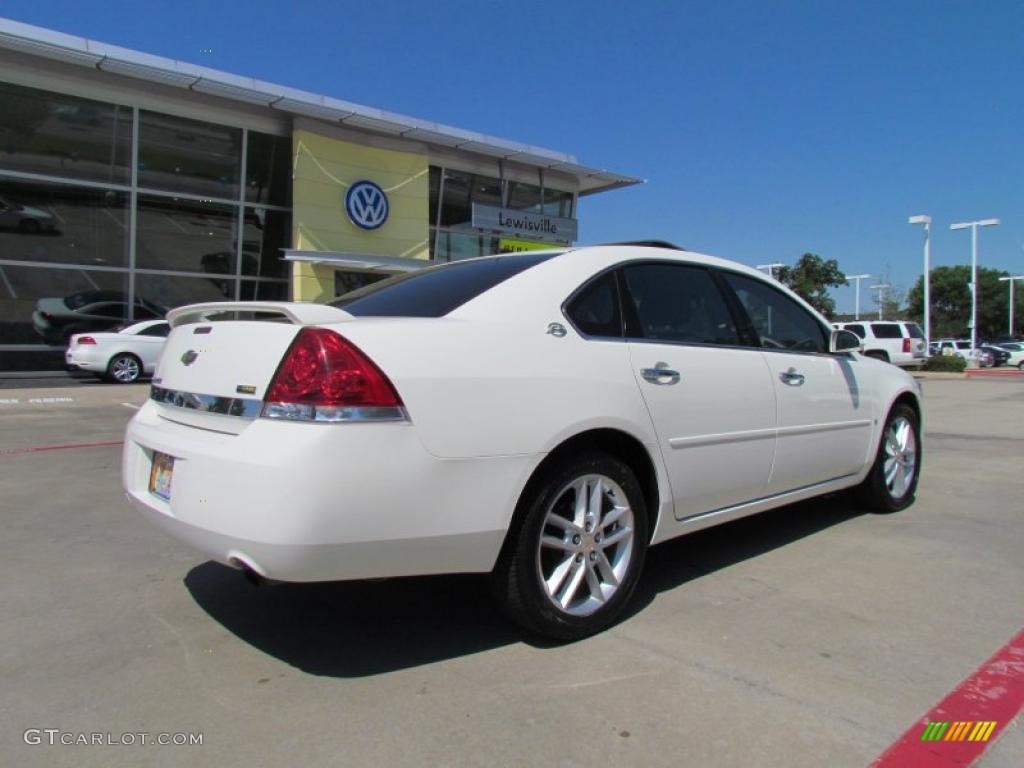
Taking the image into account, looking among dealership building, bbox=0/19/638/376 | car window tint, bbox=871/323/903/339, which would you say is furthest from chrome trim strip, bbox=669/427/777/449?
car window tint, bbox=871/323/903/339

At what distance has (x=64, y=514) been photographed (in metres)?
5.18

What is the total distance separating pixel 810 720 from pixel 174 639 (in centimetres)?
248

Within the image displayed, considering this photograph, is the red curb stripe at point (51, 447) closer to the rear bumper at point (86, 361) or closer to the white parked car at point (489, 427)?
the white parked car at point (489, 427)

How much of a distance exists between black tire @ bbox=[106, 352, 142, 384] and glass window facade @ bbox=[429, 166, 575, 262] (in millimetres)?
9382

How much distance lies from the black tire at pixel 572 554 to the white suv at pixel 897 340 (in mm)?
23863

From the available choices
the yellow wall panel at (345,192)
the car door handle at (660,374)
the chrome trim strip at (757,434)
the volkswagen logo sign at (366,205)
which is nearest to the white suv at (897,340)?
the yellow wall panel at (345,192)

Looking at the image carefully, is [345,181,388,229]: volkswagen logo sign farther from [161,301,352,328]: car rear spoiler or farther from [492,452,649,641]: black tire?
[492,452,649,641]: black tire

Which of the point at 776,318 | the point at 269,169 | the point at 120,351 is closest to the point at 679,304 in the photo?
the point at 776,318

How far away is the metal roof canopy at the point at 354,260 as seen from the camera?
1873 centimetres

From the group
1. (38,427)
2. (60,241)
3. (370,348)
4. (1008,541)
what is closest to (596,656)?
(370,348)

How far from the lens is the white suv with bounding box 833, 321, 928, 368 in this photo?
2492 cm

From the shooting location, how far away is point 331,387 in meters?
2.55

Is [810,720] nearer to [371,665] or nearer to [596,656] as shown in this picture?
[596,656]

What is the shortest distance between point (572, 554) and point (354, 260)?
17.4 metres
